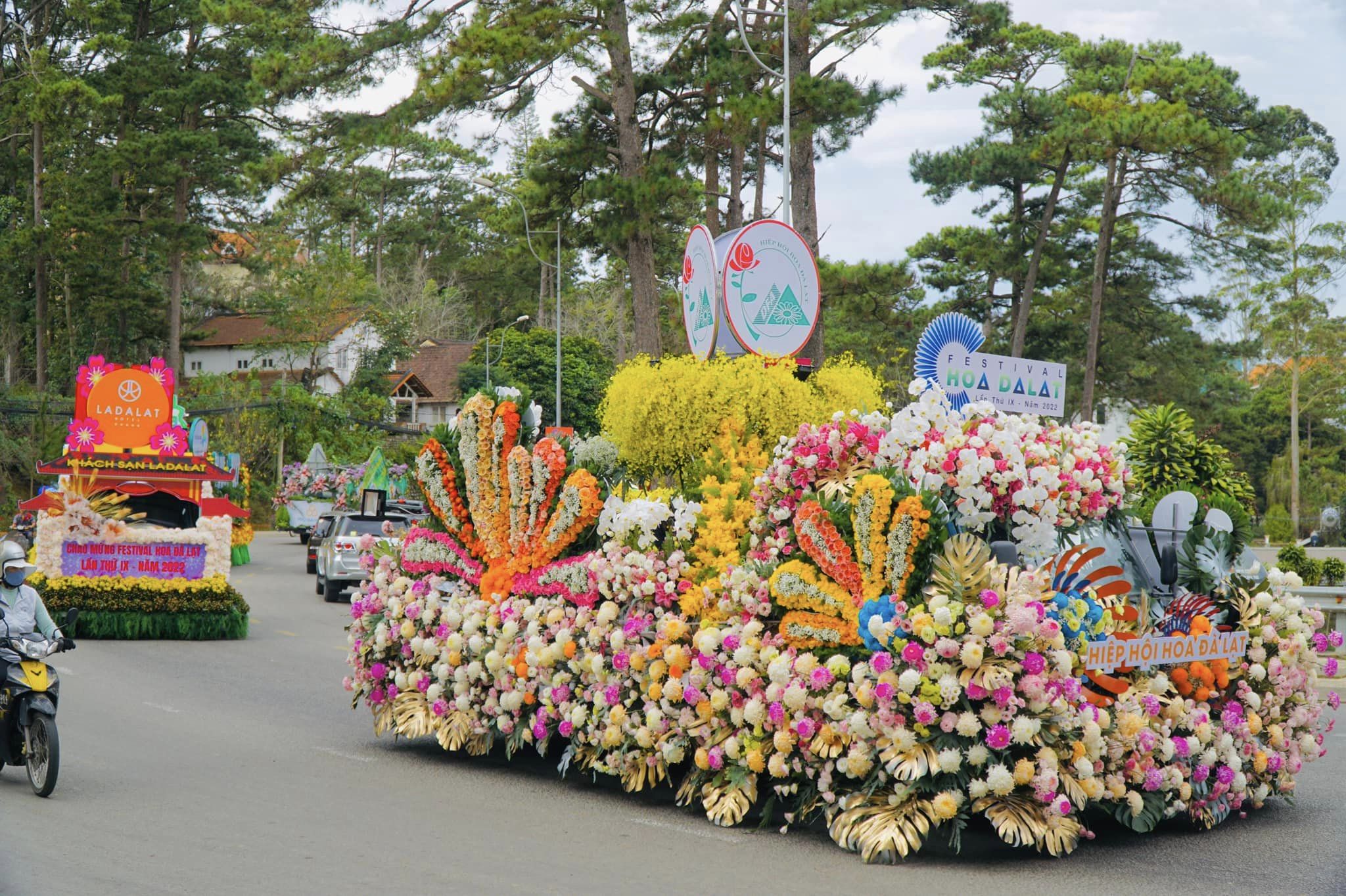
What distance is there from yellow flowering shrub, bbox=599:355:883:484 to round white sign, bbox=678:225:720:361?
0.67 feet

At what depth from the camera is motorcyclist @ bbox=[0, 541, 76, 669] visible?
9602mm

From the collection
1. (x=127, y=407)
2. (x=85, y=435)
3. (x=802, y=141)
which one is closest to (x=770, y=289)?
(x=802, y=141)

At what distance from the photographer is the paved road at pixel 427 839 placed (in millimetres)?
6867

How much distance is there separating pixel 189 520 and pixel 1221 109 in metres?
27.3

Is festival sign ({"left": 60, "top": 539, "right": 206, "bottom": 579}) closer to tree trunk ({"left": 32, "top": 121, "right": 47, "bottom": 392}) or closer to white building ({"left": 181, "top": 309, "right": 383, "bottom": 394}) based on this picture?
tree trunk ({"left": 32, "top": 121, "right": 47, "bottom": 392})

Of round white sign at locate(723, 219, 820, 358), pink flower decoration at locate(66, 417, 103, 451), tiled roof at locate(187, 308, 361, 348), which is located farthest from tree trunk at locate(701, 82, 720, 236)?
tiled roof at locate(187, 308, 361, 348)

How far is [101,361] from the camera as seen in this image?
21.1 metres

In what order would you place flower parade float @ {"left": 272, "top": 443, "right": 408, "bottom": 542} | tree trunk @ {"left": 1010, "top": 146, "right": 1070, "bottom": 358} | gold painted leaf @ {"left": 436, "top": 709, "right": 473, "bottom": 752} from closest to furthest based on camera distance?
gold painted leaf @ {"left": 436, "top": 709, "right": 473, "bottom": 752}, tree trunk @ {"left": 1010, "top": 146, "right": 1070, "bottom": 358}, flower parade float @ {"left": 272, "top": 443, "right": 408, "bottom": 542}

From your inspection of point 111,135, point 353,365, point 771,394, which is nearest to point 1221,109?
point 771,394

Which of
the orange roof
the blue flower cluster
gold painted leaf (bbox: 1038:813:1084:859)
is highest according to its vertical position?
the orange roof

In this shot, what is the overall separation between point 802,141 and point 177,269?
37.5 meters

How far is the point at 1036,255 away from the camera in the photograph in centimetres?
3709

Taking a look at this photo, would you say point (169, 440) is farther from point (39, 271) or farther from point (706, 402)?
point (39, 271)

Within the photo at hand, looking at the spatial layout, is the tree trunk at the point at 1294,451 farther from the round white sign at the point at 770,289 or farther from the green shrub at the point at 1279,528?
the round white sign at the point at 770,289
